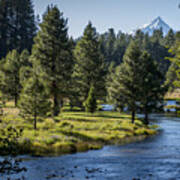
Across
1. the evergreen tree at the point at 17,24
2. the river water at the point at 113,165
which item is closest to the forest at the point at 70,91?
the river water at the point at 113,165

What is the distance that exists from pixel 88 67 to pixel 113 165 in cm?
3598

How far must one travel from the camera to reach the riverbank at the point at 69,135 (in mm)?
24109

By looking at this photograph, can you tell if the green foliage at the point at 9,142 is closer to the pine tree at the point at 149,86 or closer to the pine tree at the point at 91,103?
the pine tree at the point at 149,86

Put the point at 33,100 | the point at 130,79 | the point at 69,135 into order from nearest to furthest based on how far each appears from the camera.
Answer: the point at 69,135 < the point at 33,100 < the point at 130,79

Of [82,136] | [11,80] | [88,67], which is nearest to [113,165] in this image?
[82,136]

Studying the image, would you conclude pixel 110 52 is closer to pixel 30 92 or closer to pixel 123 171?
pixel 30 92

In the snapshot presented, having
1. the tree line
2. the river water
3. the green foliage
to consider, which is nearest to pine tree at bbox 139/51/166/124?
the tree line

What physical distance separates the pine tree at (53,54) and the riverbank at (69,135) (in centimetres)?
660

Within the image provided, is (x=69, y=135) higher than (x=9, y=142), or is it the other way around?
(x=9, y=142)

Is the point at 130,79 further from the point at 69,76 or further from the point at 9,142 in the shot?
the point at 9,142

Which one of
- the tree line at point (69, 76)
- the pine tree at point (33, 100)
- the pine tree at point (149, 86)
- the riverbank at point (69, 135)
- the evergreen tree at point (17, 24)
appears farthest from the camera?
the evergreen tree at point (17, 24)

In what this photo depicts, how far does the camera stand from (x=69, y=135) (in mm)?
29359

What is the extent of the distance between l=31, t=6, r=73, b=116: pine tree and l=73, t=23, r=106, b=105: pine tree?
11542mm

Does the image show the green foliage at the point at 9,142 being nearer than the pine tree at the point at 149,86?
Yes
